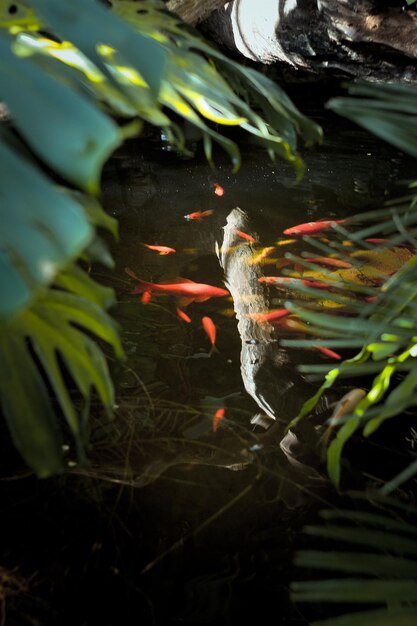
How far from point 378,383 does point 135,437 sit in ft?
2.50

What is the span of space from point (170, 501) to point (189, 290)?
91 cm

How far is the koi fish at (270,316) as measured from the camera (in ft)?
6.63

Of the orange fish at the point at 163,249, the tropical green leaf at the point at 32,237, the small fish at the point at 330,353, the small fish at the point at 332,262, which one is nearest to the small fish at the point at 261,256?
the small fish at the point at 332,262

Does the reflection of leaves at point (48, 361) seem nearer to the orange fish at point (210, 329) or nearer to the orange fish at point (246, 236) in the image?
the orange fish at point (210, 329)

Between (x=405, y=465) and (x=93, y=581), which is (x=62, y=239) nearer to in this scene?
(x=93, y=581)

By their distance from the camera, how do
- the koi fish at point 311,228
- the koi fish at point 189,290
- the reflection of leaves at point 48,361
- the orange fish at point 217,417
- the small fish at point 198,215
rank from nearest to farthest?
the reflection of leaves at point 48,361
the orange fish at point 217,417
the koi fish at point 189,290
the koi fish at point 311,228
the small fish at point 198,215

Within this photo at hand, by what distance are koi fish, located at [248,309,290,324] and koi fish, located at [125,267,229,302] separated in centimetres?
16

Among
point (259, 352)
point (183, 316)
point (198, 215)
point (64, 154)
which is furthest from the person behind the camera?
point (198, 215)

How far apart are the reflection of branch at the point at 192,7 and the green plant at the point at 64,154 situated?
92.5 inches

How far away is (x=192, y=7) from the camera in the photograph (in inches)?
117

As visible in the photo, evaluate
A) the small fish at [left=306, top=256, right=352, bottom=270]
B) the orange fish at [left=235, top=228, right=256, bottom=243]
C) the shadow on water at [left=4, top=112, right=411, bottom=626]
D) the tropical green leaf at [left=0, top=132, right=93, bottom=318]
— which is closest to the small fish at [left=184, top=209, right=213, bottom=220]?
the orange fish at [left=235, top=228, right=256, bottom=243]

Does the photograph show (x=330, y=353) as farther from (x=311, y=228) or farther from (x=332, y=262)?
(x=311, y=228)

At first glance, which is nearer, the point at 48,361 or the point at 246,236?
the point at 48,361

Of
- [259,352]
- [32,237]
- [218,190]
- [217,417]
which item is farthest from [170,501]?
[218,190]
